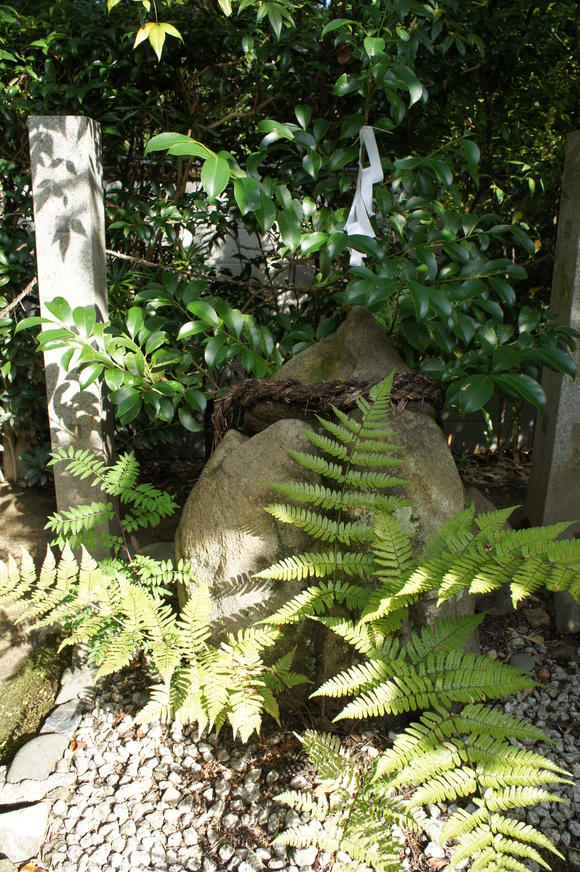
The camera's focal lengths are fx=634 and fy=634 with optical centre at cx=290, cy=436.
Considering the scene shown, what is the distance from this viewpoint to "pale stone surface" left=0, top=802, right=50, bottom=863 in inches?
70.2

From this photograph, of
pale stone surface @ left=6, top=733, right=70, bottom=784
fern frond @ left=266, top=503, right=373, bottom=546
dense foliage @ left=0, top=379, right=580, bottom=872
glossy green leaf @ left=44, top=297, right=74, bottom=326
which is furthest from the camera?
glossy green leaf @ left=44, top=297, right=74, bottom=326

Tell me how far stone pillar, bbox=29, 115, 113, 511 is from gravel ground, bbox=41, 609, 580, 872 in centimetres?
105

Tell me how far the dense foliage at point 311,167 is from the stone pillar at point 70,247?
Answer: 0.26m

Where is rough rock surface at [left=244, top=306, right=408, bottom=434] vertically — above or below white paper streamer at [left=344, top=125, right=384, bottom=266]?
below

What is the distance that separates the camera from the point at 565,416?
2789mm

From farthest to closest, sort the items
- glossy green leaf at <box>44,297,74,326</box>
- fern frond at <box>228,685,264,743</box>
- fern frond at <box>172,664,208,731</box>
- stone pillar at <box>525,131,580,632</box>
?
stone pillar at <box>525,131,580,632</box> < glossy green leaf at <box>44,297,74,326</box> < fern frond at <box>172,664,208,731</box> < fern frond at <box>228,685,264,743</box>

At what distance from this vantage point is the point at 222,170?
1.79 meters

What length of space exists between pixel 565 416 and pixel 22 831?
252cm

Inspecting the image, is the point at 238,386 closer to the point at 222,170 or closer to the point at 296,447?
the point at 296,447

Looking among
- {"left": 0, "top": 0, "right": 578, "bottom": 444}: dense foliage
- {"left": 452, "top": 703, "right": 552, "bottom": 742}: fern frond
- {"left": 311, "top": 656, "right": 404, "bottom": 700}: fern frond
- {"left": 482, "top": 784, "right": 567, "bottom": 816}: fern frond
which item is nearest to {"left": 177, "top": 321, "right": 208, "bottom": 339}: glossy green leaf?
{"left": 0, "top": 0, "right": 578, "bottom": 444}: dense foliage

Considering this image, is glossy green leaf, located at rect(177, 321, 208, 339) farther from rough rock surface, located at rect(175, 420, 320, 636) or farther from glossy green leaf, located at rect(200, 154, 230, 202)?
glossy green leaf, located at rect(200, 154, 230, 202)

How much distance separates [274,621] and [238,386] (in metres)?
0.88

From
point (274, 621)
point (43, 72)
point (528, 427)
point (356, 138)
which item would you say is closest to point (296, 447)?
point (274, 621)

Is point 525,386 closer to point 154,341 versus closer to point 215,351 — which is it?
point 215,351
